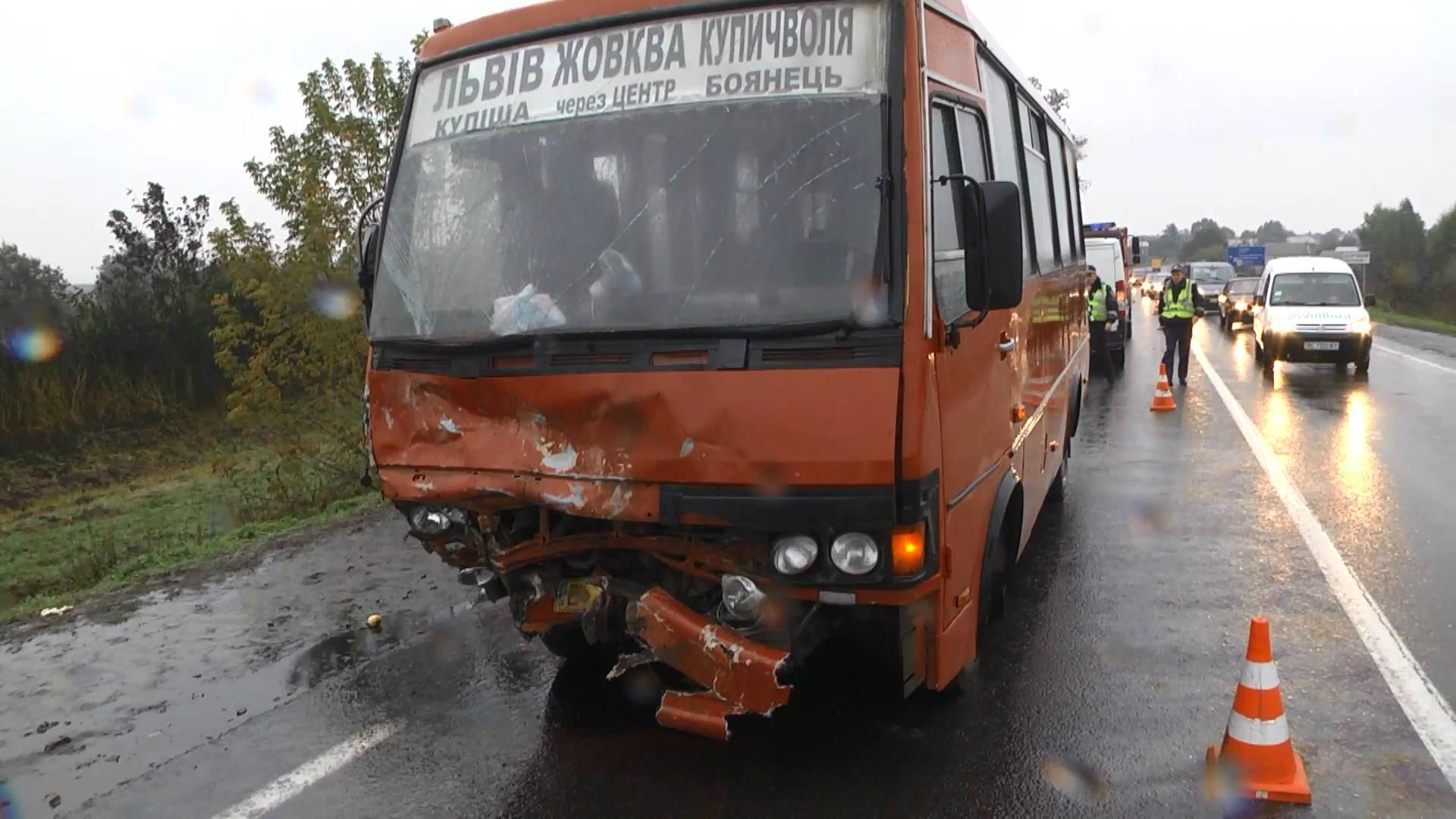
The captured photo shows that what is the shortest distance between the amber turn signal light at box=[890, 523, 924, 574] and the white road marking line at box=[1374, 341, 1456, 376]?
18.1 metres

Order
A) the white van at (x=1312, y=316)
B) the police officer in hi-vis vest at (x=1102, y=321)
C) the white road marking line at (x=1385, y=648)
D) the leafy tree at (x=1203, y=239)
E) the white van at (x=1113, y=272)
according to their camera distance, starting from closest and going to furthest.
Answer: the white road marking line at (x=1385, y=648) < the white van at (x=1312, y=316) < the police officer in hi-vis vest at (x=1102, y=321) < the white van at (x=1113, y=272) < the leafy tree at (x=1203, y=239)

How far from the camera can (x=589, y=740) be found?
4633 mm

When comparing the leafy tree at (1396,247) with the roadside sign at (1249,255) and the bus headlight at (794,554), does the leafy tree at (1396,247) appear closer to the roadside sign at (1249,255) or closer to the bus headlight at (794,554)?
the roadside sign at (1249,255)

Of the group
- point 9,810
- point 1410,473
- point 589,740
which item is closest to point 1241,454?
point 1410,473

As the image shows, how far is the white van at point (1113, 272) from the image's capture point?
790 inches

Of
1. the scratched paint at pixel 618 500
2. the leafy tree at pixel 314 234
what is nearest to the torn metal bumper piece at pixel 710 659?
the scratched paint at pixel 618 500

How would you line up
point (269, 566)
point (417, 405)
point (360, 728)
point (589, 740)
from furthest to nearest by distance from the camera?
point (269, 566)
point (360, 728)
point (589, 740)
point (417, 405)

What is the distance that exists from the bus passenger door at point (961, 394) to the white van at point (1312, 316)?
50.0 ft

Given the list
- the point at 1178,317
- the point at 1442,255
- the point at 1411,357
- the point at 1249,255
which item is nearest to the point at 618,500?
the point at 1178,317

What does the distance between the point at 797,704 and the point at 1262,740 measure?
72.3 inches

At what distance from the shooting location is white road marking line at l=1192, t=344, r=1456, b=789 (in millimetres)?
4445

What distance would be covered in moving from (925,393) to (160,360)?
79.1 ft

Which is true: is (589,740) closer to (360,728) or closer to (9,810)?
(360,728)

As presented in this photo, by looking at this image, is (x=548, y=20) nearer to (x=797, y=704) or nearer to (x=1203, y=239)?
(x=797, y=704)
